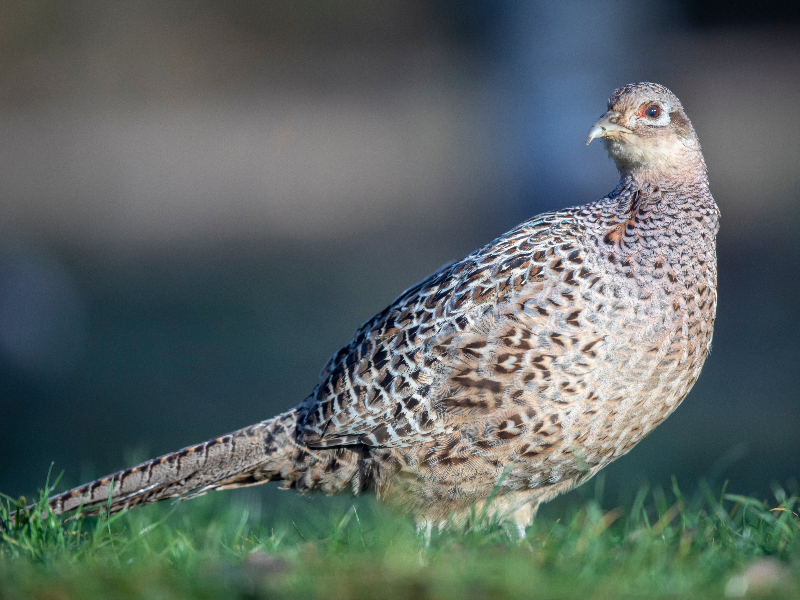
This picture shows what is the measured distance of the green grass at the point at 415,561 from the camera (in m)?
2.68

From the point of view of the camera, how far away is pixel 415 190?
14.1 m

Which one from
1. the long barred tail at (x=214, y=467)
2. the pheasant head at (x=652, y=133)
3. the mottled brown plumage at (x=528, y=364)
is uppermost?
the pheasant head at (x=652, y=133)

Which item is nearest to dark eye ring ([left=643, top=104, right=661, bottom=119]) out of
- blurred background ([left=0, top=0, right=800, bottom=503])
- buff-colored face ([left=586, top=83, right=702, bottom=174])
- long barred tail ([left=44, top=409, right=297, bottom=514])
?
buff-colored face ([left=586, top=83, right=702, bottom=174])

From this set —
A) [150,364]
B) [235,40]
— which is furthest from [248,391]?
[235,40]

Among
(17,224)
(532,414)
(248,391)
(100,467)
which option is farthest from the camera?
(17,224)

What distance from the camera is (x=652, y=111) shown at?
4199 millimetres

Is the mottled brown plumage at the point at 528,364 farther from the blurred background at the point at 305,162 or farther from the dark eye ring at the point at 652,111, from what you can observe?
the blurred background at the point at 305,162

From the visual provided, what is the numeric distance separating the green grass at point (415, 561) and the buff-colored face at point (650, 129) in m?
1.56

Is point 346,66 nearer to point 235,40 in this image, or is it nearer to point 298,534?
point 235,40

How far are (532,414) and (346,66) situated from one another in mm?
10896

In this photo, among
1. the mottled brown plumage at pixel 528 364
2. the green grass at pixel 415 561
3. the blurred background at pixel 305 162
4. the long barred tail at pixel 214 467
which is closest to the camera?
the green grass at pixel 415 561

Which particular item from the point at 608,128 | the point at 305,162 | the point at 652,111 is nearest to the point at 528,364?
the point at 608,128

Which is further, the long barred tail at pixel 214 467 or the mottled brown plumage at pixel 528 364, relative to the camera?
the long barred tail at pixel 214 467

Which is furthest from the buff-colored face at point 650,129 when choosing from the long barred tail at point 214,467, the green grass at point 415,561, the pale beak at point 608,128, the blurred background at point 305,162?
the blurred background at point 305,162
